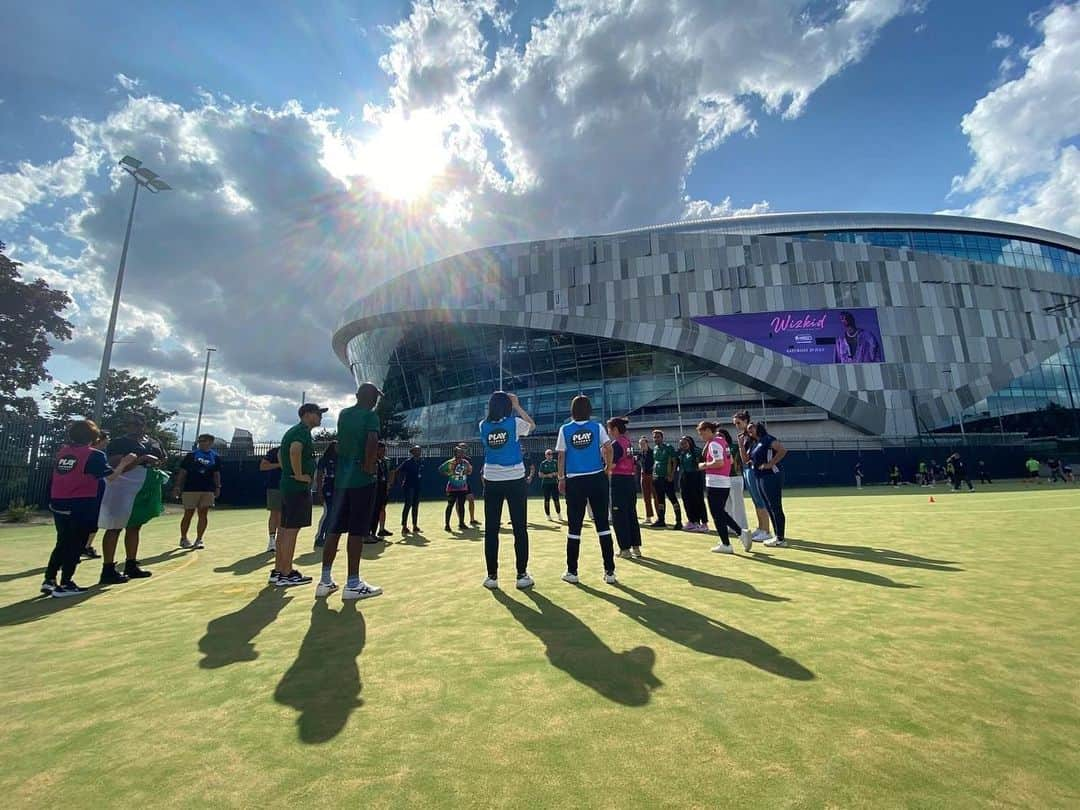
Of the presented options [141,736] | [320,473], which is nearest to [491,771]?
[141,736]

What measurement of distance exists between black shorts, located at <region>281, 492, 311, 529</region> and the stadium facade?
1498 inches

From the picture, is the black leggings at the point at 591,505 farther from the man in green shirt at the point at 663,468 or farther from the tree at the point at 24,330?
the tree at the point at 24,330

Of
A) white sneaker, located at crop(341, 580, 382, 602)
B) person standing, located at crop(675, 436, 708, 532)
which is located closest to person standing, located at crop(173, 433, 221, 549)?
white sneaker, located at crop(341, 580, 382, 602)

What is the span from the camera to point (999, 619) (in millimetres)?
3408

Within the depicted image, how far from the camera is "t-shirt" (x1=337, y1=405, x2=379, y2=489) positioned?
15.1 ft

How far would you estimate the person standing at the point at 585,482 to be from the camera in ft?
16.1

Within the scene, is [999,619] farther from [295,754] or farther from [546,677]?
[295,754]

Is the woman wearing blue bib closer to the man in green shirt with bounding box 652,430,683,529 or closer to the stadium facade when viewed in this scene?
the man in green shirt with bounding box 652,430,683,529

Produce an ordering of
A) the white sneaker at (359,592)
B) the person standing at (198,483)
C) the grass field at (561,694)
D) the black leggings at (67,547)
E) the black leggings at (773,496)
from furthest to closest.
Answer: the person standing at (198,483), the black leggings at (773,496), the black leggings at (67,547), the white sneaker at (359,592), the grass field at (561,694)

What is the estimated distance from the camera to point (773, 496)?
7.27 metres

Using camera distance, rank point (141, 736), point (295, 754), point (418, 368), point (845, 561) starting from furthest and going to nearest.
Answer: point (418, 368)
point (845, 561)
point (141, 736)
point (295, 754)

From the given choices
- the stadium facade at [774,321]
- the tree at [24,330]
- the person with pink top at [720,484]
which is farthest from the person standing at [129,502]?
the stadium facade at [774,321]

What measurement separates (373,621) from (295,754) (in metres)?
1.92

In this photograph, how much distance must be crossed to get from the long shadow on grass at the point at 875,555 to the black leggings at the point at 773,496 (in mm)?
347
